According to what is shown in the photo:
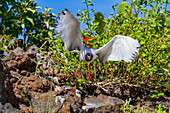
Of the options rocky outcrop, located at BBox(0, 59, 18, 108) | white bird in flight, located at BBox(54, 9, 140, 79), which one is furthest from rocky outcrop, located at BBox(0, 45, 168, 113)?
white bird in flight, located at BBox(54, 9, 140, 79)

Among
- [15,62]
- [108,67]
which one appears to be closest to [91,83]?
[108,67]

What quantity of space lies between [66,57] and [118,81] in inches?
37.6

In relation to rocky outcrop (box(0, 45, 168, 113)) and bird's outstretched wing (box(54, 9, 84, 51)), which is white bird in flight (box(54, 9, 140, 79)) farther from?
rocky outcrop (box(0, 45, 168, 113))

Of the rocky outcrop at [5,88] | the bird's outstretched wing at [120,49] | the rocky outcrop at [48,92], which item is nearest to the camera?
the rocky outcrop at [5,88]

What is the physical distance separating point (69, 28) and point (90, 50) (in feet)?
1.31

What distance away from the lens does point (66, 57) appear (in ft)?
11.5

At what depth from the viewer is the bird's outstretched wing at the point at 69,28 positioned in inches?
96.0

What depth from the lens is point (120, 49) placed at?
2627 mm

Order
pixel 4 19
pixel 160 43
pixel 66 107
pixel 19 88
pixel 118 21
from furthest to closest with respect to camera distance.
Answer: pixel 4 19 < pixel 118 21 < pixel 160 43 < pixel 19 88 < pixel 66 107

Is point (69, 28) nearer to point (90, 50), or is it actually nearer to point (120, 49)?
point (90, 50)

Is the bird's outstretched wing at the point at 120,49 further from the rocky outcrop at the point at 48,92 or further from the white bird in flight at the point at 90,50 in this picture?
the rocky outcrop at the point at 48,92

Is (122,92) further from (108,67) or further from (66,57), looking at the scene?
(66,57)

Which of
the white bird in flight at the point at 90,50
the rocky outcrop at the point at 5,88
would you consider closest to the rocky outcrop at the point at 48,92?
the rocky outcrop at the point at 5,88

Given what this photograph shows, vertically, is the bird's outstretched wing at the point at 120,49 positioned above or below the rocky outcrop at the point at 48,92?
above
